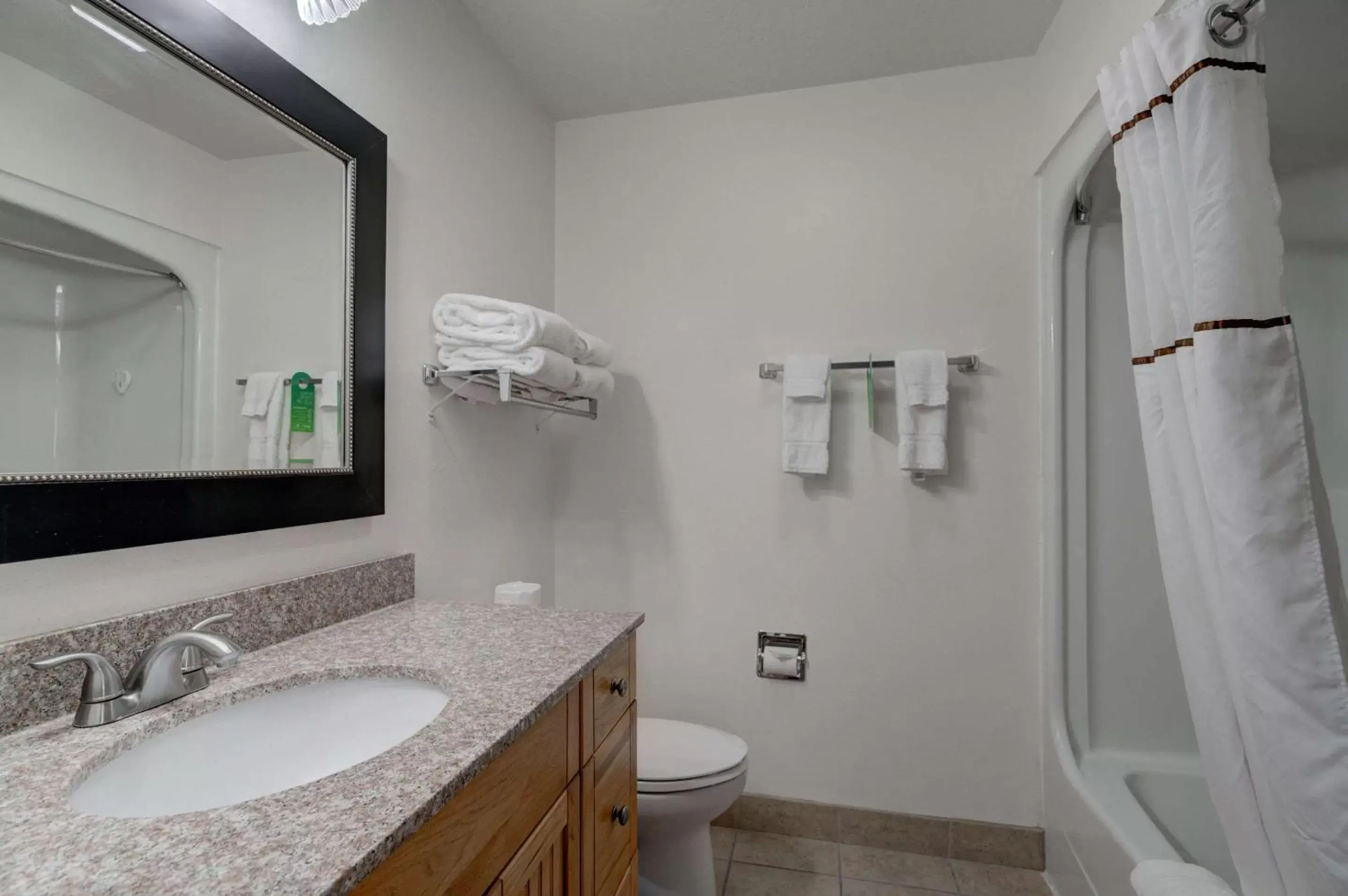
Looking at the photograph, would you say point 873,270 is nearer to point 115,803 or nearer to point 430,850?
point 430,850

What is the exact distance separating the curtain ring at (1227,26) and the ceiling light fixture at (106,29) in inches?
63.4

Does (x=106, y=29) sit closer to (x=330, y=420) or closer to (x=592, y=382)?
(x=330, y=420)

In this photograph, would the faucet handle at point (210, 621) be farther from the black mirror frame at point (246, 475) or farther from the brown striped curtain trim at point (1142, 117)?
the brown striped curtain trim at point (1142, 117)

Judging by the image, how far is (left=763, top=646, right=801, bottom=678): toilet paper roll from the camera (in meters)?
1.97

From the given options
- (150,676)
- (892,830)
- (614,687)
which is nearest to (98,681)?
(150,676)

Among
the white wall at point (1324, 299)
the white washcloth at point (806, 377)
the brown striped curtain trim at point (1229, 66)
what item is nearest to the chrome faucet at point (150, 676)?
the white washcloth at point (806, 377)

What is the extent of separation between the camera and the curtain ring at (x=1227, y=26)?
0.94m

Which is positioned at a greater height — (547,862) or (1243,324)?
(1243,324)

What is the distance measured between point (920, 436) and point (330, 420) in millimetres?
1531

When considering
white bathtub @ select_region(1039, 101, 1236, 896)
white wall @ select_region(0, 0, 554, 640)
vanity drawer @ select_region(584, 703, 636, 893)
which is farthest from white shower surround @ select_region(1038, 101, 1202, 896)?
white wall @ select_region(0, 0, 554, 640)

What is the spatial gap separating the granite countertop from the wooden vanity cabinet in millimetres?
39

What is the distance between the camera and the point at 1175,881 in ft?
3.25

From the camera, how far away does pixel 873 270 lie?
1.97 meters

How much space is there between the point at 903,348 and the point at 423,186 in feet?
4.73
